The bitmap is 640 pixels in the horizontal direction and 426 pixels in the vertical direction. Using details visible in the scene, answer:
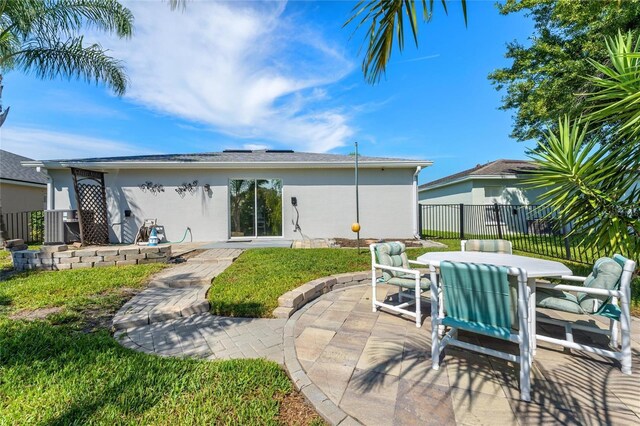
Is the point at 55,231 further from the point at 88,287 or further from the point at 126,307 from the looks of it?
the point at 126,307

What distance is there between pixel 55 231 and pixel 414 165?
37.6 ft

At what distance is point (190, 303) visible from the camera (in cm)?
401

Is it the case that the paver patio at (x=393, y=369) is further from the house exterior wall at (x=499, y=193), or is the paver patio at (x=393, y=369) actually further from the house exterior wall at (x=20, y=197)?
the house exterior wall at (x=20, y=197)

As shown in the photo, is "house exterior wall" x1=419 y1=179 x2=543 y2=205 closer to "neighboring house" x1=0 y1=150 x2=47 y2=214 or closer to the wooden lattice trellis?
the wooden lattice trellis

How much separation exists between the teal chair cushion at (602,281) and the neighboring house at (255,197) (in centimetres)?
796

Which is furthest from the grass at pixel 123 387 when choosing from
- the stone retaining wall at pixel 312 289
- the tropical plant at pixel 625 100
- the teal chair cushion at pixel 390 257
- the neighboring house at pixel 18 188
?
the neighboring house at pixel 18 188

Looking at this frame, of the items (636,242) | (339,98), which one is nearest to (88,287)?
(636,242)

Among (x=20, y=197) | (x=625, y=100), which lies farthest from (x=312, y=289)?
(x=20, y=197)

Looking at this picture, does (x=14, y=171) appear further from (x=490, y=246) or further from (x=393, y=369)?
(x=490, y=246)

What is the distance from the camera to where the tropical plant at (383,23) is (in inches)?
94.7

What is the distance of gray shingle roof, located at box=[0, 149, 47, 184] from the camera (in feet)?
42.7

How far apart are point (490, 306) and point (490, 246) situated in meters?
2.53

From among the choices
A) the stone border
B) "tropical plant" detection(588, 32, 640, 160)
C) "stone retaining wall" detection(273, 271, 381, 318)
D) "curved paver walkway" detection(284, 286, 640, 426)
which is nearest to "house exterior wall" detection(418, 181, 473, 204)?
"stone retaining wall" detection(273, 271, 381, 318)

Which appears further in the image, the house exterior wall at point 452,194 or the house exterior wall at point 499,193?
the house exterior wall at point 452,194
